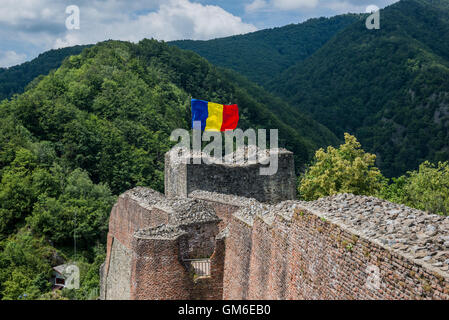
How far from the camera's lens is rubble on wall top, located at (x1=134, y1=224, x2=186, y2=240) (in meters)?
11.7

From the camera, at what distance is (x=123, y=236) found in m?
18.1

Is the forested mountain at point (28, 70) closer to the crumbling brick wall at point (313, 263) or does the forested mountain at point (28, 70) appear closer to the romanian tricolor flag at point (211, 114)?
the romanian tricolor flag at point (211, 114)

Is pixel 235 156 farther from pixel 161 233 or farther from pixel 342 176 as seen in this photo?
pixel 161 233

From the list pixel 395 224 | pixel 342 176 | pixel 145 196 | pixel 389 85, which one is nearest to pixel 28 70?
pixel 389 85

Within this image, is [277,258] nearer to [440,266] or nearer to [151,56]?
[440,266]

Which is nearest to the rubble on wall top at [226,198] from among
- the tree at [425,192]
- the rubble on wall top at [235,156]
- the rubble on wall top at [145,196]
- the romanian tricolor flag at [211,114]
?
the rubble on wall top at [145,196]

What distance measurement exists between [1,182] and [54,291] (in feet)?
45.5

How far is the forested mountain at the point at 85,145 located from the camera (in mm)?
47656

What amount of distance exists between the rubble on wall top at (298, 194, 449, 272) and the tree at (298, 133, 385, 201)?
43.7ft

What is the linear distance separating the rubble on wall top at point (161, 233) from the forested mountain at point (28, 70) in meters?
114

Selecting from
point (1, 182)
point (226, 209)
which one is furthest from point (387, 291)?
point (1, 182)

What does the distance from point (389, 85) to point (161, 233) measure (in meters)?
107

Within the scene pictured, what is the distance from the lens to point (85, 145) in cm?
6300

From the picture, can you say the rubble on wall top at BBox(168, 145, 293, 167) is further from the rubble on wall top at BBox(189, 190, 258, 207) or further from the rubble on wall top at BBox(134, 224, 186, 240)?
the rubble on wall top at BBox(134, 224, 186, 240)
